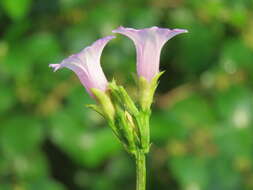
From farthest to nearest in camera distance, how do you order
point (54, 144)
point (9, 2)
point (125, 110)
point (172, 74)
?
1. point (172, 74)
2. point (54, 144)
3. point (9, 2)
4. point (125, 110)

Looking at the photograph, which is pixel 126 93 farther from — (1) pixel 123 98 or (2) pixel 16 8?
(2) pixel 16 8

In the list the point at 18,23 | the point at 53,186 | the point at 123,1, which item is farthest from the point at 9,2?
the point at 53,186

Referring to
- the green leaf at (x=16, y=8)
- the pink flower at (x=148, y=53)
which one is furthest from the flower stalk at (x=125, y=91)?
the green leaf at (x=16, y=8)

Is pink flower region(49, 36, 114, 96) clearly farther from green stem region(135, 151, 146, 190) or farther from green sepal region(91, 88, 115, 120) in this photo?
green stem region(135, 151, 146, 190)

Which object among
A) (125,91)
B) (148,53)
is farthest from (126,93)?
(148,53)

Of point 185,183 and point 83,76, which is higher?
point 83,76

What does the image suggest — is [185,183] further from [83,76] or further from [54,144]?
[83,76]
